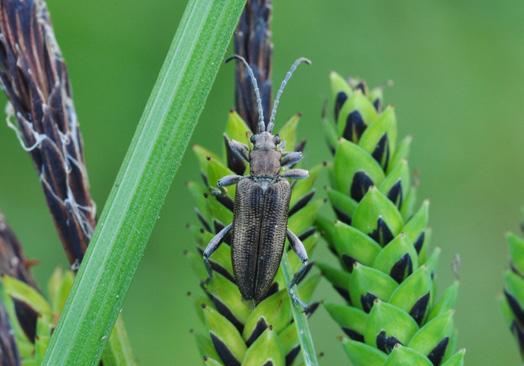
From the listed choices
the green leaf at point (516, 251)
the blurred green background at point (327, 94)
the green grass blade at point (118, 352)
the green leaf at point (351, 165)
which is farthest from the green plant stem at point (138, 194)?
the blurred green background at point (327, 94)

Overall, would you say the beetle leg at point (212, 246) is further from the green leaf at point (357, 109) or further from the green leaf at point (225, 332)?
the green leaf at point (357, 109)

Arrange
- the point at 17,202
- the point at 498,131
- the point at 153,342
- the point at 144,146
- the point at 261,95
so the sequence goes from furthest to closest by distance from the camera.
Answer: the point at 498,131 → the point at 17,202 → the point at 153,342 → the point at 261,95 → the point at 144,146

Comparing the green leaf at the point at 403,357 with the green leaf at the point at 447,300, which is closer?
the green leaf at the point at 403,357

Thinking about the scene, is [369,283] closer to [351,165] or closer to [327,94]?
[351,165]

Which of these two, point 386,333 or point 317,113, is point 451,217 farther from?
point 386,333

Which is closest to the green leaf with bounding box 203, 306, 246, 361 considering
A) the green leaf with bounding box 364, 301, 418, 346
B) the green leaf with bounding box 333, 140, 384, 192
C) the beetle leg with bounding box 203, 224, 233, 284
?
the beetle leg with bounding box 203, 224, 233, 284

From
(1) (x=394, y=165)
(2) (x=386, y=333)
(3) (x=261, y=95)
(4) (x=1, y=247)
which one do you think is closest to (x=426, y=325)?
(2) (x=386, y=333)
